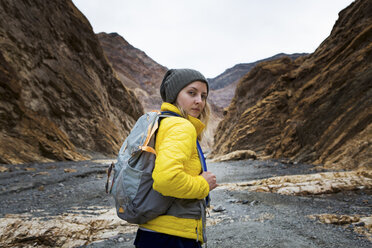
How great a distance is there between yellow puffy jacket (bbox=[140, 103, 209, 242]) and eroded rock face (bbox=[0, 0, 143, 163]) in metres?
9.89

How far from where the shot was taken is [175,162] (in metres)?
1.12

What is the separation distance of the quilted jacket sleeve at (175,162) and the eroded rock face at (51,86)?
9.93 meters

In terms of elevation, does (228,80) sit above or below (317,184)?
above

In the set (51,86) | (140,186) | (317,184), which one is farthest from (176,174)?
(51,86)

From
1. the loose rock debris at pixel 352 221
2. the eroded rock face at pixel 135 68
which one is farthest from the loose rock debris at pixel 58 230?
the eroded rock face at pixel 135 68

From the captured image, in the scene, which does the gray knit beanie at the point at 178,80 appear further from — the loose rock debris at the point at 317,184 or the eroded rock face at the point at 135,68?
the eroded rock face at the point at 135,68

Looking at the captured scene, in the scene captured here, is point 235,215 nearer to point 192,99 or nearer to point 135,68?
point 192,99

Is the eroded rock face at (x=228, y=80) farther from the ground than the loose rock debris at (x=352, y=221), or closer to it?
farther from the ground

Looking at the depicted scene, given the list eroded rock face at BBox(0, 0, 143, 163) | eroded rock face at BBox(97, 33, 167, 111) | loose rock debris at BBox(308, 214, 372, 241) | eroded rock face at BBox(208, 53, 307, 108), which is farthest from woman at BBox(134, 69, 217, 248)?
eroded rock face at BBox(208, 53, 307, 108)

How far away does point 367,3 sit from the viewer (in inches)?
404

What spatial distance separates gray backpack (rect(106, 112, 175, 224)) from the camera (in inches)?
46.7

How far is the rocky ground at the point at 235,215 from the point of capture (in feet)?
9.00

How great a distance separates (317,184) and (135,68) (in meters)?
73.8

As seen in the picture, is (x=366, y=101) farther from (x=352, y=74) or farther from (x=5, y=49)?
(x=5, y=49)
